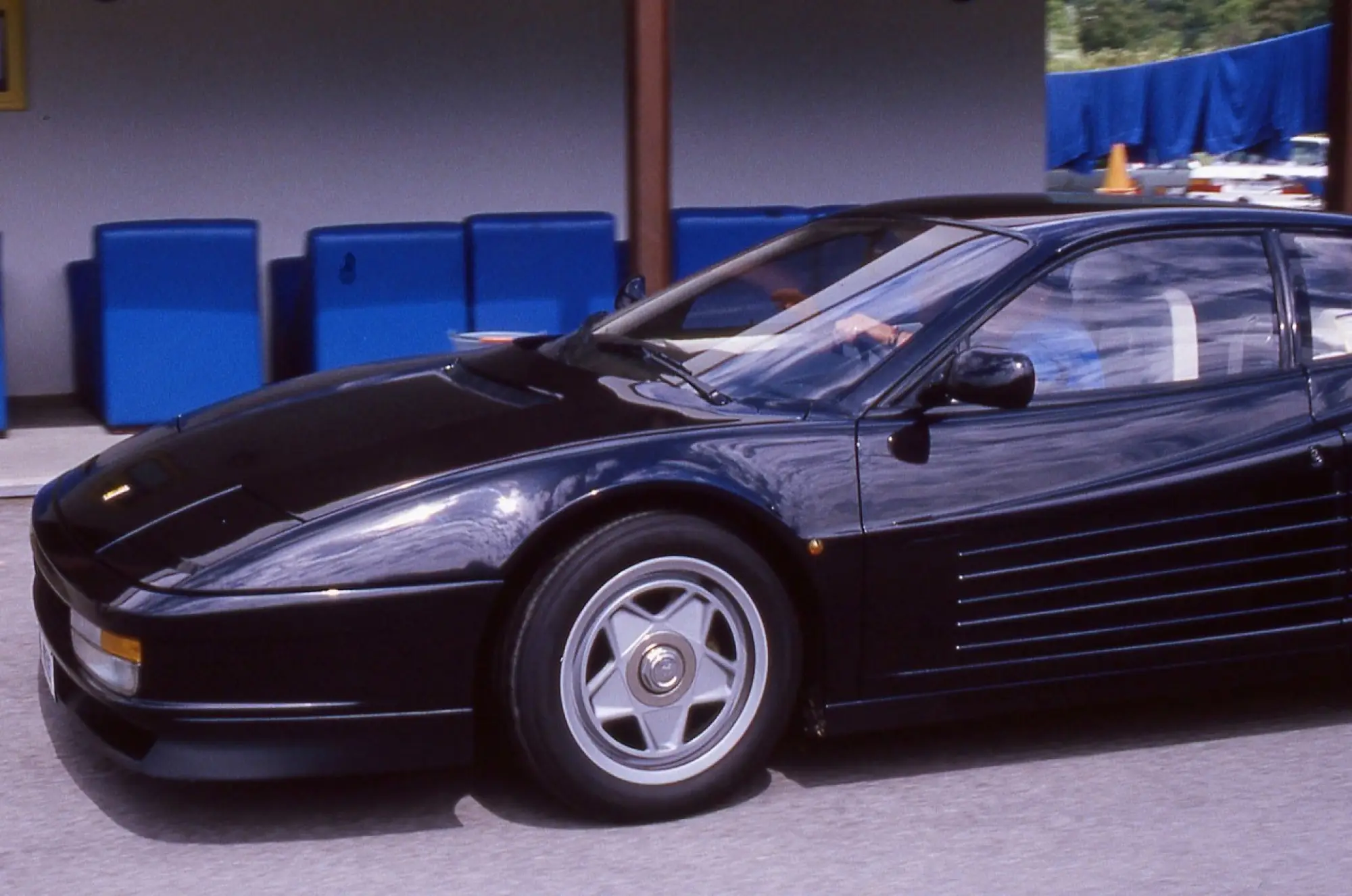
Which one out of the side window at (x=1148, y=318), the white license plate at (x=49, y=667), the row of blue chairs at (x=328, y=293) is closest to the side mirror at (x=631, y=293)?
the side window at (x=1148, y=318)

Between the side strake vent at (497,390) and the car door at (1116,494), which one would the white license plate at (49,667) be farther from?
the car door at (1116,494)

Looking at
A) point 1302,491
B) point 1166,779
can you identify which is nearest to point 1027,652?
point 1166,779

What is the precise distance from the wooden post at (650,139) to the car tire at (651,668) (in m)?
4.11

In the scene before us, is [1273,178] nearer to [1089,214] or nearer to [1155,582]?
[1089,214]

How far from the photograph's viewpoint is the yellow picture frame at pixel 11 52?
32.7 feet

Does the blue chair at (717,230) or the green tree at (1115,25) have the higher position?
the green tree at (1115,25)

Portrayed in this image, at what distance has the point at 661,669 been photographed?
4027 mm

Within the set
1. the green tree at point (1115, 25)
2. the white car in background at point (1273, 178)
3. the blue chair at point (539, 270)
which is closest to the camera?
the blue chair at point (539, 270)

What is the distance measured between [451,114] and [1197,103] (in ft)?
37.9

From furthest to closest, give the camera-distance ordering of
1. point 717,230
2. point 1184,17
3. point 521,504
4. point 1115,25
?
point 1184,17, point 1115,25, point 717,230, point 521,504

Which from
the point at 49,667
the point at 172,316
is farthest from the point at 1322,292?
the point at 172,316

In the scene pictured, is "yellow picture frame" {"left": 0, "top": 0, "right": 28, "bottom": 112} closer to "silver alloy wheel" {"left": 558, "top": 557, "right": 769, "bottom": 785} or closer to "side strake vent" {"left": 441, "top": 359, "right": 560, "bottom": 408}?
"side strake vent" {"left": 441, "top": 359, "right": 560, "bottom": 408}

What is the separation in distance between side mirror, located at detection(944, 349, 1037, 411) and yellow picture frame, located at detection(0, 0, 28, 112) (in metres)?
7.36

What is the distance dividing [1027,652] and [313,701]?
165 cm
